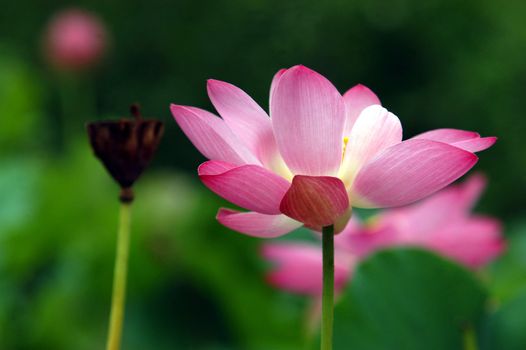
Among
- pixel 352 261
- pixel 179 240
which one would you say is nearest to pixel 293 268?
pixel 352 261

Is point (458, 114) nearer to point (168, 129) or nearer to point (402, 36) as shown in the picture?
point (402, 36)

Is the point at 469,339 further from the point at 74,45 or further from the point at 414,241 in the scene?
the point at 74,45

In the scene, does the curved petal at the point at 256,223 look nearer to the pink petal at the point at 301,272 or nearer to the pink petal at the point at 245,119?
the pink petal at the point at 245,119

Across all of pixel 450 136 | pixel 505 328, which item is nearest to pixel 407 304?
pixel 505 328

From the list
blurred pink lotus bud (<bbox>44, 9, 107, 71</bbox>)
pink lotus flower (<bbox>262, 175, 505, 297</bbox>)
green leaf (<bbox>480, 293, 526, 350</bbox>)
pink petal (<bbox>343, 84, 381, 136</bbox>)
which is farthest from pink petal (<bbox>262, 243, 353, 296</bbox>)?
blurred pink lotus bud (<bbox>44, 9, 107, 71</bbox>)

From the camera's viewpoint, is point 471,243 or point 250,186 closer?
point 250,186

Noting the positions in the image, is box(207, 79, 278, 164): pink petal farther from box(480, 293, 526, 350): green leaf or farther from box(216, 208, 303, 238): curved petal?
box(480, 293, 526, 350): green leaf
